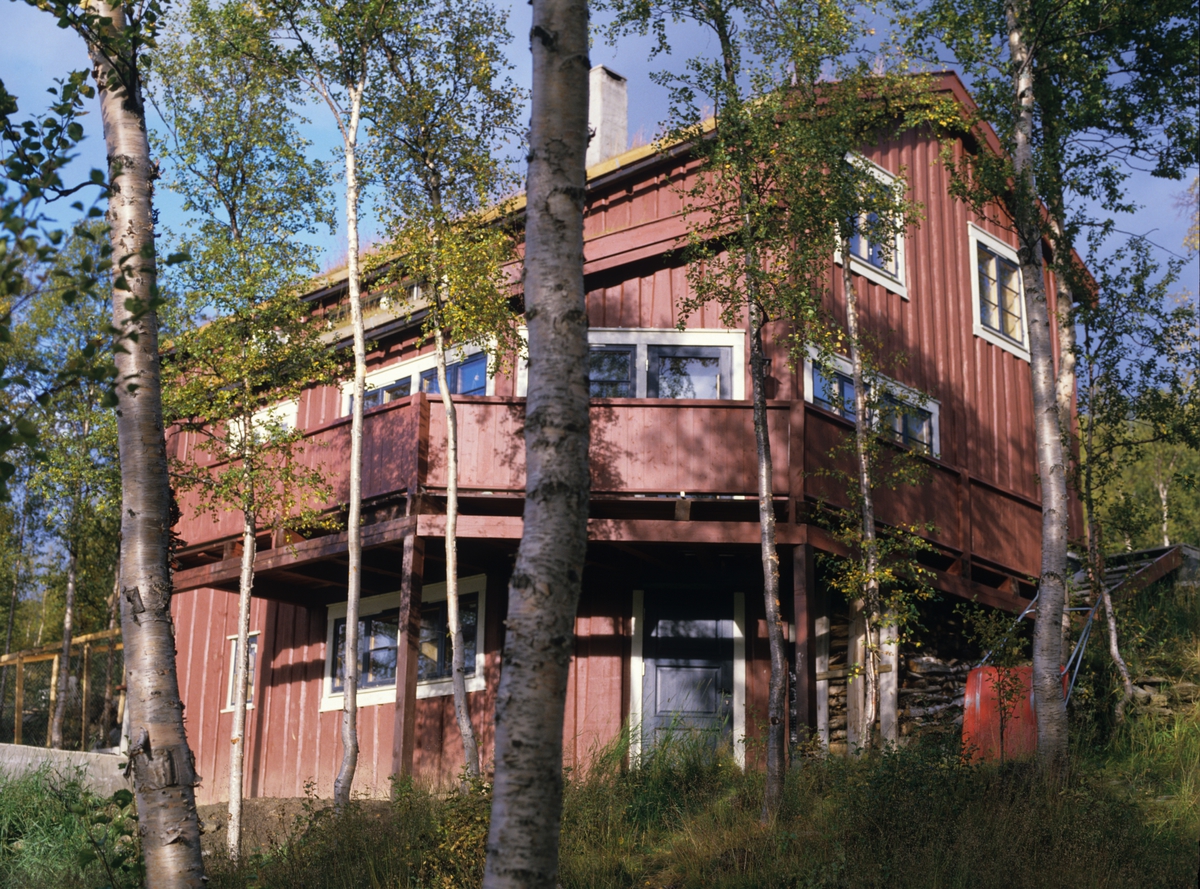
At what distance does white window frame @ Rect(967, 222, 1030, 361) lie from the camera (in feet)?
60.6

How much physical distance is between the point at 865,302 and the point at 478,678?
23.4ft

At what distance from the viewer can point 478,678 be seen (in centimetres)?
1507

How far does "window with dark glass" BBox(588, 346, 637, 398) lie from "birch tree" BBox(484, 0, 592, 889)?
30.9ft

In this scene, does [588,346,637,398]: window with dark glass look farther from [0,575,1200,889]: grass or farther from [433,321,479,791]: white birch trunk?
[0,575,1200,889]: grass

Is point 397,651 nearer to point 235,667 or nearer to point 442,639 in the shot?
point 442,639

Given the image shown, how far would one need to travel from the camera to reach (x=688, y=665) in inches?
572

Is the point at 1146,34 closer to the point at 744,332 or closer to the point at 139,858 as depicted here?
the point at 744,332

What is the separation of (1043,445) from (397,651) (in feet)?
27.0

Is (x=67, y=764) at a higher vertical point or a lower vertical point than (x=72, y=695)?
lower

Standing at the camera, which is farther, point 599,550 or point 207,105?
point 207,105

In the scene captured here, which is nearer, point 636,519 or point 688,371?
point 636,519

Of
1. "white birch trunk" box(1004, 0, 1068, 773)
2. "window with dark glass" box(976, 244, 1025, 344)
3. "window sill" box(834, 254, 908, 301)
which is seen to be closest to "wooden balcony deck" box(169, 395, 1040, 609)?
"white birch trunk" box(1004, 0, 1068, 773)

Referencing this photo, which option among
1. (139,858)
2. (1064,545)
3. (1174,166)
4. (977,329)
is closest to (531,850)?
(139,858)

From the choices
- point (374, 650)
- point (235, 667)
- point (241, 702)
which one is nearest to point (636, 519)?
point (241, 702)
